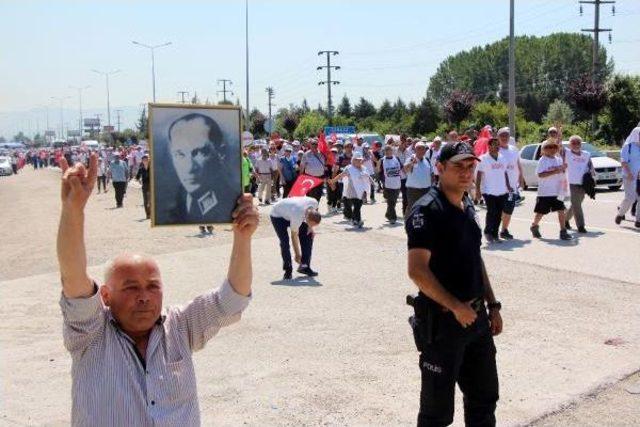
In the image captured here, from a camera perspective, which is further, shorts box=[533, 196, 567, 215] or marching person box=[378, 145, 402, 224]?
marching person box=[378, 145, 402, 224]

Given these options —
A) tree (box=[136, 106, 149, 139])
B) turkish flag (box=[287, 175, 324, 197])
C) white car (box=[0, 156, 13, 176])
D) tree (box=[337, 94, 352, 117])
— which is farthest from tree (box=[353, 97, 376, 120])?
turkish flag (box=[287, 175, 324, 197])

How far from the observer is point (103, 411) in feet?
8.98

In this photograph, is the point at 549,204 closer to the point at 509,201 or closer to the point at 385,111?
the point at 509,201

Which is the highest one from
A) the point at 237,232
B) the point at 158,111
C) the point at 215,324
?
the point at 158,111

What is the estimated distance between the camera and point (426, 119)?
59906 millimetres

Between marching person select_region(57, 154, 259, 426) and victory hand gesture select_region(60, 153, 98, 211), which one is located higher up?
victory hand gesture select_region(60, 153, 98, 211)

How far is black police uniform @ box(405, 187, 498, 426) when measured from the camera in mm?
4008

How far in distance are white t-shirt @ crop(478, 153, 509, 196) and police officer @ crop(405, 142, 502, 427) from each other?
28.5ft

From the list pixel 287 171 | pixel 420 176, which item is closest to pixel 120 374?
pixel 420 176

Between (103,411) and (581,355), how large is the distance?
489cm

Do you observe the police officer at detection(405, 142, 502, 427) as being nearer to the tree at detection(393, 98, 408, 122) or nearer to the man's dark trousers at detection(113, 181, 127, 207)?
the man's dark trousers at detection(113, 181, 127, 207)

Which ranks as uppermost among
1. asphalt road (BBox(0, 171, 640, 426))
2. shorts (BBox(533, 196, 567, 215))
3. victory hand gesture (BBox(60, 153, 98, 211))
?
victory hand gesture (BBox(60, 153, 98, 211))

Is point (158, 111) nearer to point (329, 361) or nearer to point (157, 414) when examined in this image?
point (157, 414)

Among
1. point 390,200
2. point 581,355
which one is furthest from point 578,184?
point 581,355
